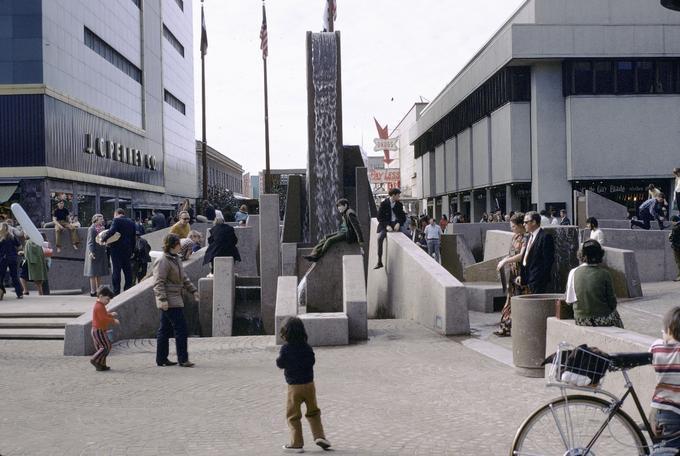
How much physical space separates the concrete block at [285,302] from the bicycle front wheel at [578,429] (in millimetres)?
7023

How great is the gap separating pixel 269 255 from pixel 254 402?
904 centimetres

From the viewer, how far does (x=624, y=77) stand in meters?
39.9

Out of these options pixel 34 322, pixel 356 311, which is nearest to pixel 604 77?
pixel 356 311

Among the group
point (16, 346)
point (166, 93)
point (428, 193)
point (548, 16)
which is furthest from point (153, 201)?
point (16, 346)

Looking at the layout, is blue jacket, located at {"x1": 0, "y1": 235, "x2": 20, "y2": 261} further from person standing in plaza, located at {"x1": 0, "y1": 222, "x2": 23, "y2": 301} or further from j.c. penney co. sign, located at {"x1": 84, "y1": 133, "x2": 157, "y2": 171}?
j.c. penney co. sign, located at {"x1": 84, "y1": 133, "x2": 157, "y2": 171}

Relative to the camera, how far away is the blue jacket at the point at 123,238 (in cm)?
1510

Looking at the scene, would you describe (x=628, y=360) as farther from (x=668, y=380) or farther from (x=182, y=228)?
(x=182, y=228)

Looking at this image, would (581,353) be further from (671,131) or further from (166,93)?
(166,93)

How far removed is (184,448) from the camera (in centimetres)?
643

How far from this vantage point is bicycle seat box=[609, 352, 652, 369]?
451cm

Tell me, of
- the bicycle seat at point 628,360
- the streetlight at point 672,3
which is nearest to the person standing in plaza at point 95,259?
the streetlight at point 672,3

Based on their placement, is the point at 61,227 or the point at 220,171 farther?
the point at 220,171

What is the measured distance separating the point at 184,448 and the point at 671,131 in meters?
38.6

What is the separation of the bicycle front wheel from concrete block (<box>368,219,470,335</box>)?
7.25m
